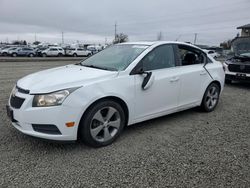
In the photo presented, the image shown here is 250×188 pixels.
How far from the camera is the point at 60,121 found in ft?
8.87

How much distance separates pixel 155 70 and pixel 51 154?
208 cm

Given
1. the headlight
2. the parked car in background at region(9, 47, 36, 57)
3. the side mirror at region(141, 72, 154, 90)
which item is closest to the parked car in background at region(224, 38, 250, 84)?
the side mirror at region(141, 72, 154, 90)

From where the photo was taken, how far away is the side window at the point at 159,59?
3566 mm

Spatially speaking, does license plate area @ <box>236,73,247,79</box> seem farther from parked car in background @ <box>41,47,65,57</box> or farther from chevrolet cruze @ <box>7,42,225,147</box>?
parked car in background @ <box>41,47,65,57</box>

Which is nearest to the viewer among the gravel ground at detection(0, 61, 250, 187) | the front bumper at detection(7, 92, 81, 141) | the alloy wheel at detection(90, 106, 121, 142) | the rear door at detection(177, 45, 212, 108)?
the gravel ground at detection(0, 61, 250, 187)

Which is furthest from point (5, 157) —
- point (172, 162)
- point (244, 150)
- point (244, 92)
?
point (244, 92)

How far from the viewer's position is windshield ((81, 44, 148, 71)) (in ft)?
11.4

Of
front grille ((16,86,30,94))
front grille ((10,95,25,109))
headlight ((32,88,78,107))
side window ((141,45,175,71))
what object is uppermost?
side window ((141,45,175,71))

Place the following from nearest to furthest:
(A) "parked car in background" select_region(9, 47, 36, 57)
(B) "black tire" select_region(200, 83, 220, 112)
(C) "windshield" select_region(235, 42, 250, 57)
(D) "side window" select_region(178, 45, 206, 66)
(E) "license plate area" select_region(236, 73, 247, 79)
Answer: (D) "side window" select_region(178, 45, 206, 66) → (B) "black tire" select_region(200, 83, 220, 112) → (E) "license plate area" select_region(236, 73, 247, 79) → (C) "windshield" select_region(235, 42, 250, 57) → (A) "parked car in background" select_region(9, 47, 36, 57)

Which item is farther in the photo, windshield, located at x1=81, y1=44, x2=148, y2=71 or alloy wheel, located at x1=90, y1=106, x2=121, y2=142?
windshield, located at x1=81, y1=44, x2=148, y2=71

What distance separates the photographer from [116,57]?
12.5 feet

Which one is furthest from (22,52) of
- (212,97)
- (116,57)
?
(212,97)

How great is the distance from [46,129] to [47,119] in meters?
0.15

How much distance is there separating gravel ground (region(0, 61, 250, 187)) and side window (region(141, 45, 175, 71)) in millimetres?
1115
